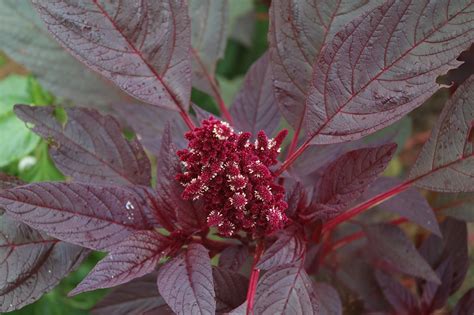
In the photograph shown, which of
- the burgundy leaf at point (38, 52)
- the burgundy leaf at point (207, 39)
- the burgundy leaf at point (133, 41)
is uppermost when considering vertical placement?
the burgundy leaf at point (38, 52)

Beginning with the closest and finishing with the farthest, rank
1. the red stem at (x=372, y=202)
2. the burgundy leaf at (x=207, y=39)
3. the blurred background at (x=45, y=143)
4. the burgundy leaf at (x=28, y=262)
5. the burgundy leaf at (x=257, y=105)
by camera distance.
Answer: the burgundy leaf at (x=28, y=262), the red stem at (x=372, y=202), the burgundy leaf at (x=257, y=105), the burgundy leaf at (x=207, y=39), the blurred background at (x=45, y=143)

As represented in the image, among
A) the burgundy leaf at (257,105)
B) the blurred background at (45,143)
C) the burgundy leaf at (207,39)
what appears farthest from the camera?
the blurred background at (45,143)

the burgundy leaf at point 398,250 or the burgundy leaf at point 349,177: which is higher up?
the burgundy leaf at point 349,177

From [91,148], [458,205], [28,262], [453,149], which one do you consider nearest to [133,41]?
[91,148]

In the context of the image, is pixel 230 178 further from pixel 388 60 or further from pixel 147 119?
pixel 147 119

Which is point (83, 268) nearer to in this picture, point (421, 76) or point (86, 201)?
point (86, 201)

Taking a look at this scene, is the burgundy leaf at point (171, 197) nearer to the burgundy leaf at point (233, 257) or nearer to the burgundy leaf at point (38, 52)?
the burgundy leaf at point (233, 257)

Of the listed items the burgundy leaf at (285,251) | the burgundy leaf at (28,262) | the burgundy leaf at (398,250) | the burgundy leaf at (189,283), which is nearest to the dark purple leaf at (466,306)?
the burgundy leaf at (398,250)
